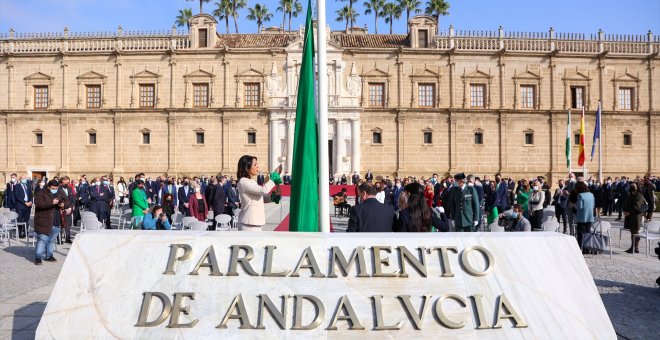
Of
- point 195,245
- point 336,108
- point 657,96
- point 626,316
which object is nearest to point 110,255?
point 195,245

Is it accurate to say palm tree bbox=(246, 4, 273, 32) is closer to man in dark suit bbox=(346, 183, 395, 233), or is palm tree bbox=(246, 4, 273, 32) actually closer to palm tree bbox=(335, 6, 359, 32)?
palm tree bbox=(335, 6, 359, 32)

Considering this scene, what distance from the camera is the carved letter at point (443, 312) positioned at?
137 inches

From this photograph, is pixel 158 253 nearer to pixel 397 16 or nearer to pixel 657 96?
pixel 657 96

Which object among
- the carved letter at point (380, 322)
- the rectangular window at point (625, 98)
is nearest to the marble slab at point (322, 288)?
the carved letter at point (380, 322)

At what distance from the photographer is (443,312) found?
3.53m

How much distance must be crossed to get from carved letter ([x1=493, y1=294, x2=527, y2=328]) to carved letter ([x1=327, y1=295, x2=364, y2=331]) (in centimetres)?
95

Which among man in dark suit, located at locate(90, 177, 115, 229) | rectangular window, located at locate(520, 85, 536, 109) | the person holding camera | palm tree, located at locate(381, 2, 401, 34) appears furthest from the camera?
palm tree, located at locate(381, 2, 401, 34)

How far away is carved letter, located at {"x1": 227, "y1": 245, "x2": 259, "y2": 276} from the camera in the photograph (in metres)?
3.66

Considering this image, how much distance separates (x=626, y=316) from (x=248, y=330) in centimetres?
460

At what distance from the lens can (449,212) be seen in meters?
11.5

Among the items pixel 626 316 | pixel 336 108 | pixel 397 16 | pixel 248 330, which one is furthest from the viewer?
pixel 397 16

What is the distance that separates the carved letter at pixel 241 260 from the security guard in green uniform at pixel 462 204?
7861 millimetres

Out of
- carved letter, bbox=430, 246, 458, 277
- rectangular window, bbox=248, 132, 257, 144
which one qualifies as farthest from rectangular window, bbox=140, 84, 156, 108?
carved letter, bbox=430, 246, 458, 277

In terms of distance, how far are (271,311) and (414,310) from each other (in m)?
0.99
